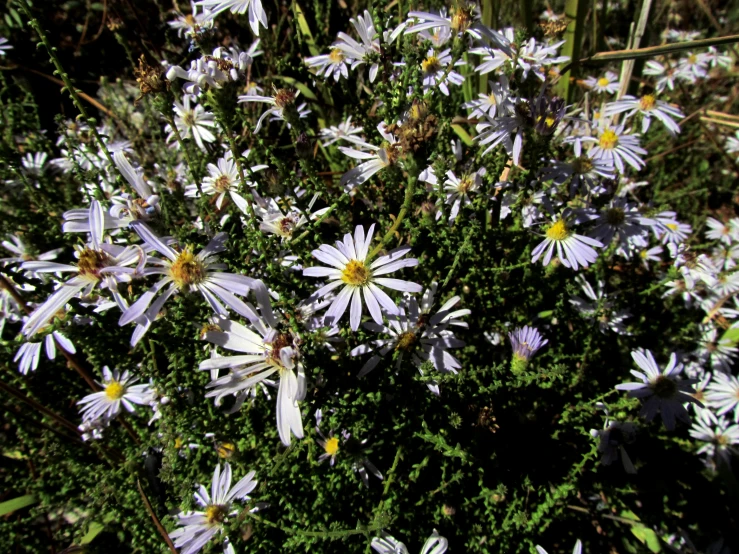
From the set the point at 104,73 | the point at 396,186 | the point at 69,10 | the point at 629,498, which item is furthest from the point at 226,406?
the point at 69,10

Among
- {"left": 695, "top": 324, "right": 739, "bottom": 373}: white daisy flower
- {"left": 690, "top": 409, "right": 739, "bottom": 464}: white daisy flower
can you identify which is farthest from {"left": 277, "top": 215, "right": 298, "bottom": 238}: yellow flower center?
{"left": 695, "top": 324, "right": 739, "bottom": 373}: white daisy flower

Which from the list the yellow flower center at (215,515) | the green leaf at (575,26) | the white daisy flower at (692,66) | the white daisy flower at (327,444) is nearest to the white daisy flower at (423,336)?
the white daisy flower at (327,444)

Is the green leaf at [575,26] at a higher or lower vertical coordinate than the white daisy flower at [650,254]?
higher

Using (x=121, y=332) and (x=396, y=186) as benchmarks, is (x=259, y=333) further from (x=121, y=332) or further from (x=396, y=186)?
(x=396, y=186)

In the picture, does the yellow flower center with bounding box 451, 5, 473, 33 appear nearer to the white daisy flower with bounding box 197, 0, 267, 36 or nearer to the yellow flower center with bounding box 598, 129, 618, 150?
the white daisy flower with bounding box 197, 0, 267, 36

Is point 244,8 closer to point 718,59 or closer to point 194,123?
point 194,123

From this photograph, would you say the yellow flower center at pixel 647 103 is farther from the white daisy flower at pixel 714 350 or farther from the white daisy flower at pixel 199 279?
the white daisy flower at pixel 199 279
